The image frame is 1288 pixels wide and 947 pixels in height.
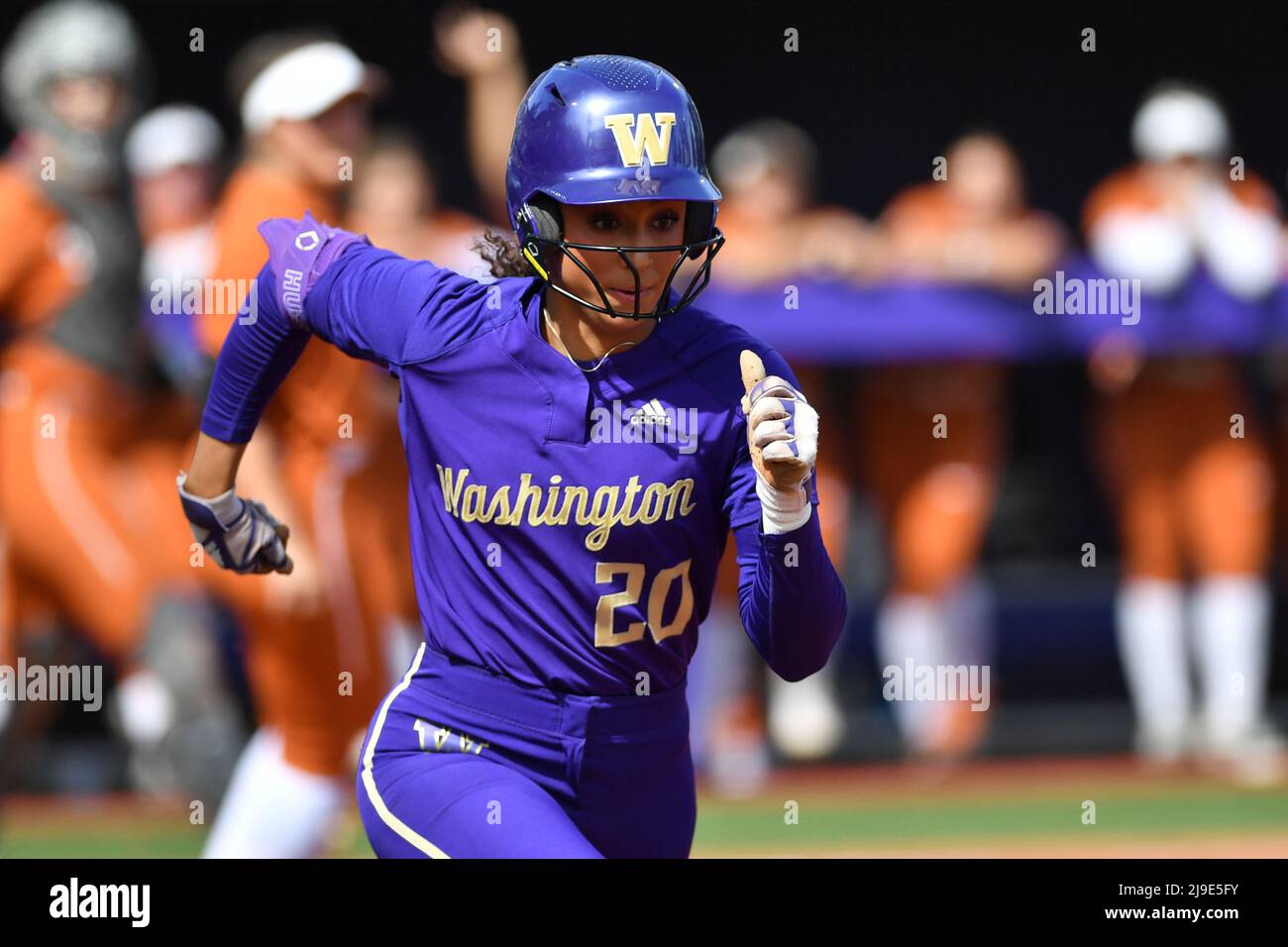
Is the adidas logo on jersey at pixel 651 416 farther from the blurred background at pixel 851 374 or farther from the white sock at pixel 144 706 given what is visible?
the white sock at pixel 144 706

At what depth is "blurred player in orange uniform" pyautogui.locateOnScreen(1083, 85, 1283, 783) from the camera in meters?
8.43

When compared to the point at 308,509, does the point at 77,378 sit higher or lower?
higher

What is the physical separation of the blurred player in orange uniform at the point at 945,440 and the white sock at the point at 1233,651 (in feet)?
3.18

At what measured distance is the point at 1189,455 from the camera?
28.4 feet

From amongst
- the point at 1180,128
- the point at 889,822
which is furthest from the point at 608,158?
the point at 1180,128

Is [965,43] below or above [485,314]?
above

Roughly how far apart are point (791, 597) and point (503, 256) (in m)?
1.02

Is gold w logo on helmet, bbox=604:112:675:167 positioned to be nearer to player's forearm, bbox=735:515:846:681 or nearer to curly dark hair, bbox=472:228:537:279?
curly dark hair, bbox=472:228:537:279

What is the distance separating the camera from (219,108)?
934cm

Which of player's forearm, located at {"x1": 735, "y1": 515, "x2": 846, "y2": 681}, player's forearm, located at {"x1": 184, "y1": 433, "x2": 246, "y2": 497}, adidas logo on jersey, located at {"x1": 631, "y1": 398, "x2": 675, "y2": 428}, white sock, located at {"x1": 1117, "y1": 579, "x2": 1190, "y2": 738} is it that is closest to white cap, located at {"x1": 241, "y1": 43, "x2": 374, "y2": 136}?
player's forearm, located at {"x1": 184, "y1": 433, "x2": 246, "y2": 497}

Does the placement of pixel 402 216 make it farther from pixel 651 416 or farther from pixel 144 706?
pixel 651 416

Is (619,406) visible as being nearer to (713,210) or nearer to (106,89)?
(713,210)
